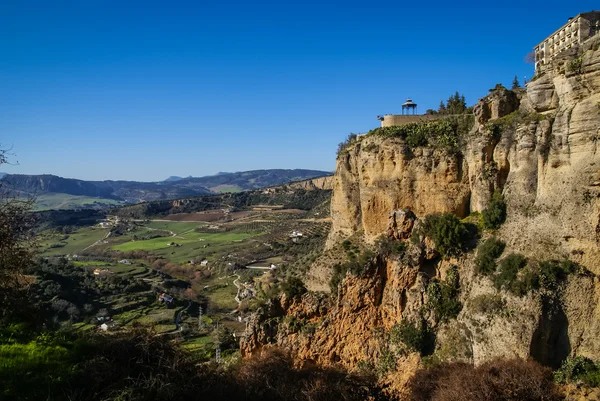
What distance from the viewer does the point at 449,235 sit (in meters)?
19.9

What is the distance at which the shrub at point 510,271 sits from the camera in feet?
54.3

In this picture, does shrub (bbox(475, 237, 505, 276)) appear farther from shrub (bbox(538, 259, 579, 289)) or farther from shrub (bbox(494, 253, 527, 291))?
shrub (bbox(538, 259, 579, 289))

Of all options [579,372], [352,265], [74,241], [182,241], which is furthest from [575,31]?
[74,241]

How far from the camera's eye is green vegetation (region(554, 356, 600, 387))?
14.5m

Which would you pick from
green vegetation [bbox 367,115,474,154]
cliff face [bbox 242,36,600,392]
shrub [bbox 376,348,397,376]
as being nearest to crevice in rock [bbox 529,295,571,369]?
cliff face [bbox 242,36,600,392]

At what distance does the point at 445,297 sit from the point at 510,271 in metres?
3.40

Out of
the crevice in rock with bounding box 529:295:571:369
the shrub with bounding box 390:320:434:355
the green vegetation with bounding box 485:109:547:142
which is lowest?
the shrub with bounding box 390:320:434:355

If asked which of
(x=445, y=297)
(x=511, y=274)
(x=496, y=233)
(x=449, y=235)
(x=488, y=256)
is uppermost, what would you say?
(x=496, y=233)

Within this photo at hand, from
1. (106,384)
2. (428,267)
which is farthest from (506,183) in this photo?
(106,384)

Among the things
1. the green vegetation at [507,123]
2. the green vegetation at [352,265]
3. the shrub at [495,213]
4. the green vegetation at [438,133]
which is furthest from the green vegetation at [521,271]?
the green vegetation at [438,133]

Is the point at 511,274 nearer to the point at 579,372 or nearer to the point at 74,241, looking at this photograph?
the point at 579,372

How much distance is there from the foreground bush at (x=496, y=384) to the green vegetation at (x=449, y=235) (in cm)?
588

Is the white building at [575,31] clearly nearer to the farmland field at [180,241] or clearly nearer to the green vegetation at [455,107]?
the green vegetation at [455,107]

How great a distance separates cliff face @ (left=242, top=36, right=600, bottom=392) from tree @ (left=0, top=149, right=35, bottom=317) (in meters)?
Answer: 13.0
